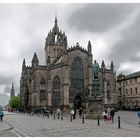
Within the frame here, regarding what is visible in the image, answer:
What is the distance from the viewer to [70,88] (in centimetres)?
7425

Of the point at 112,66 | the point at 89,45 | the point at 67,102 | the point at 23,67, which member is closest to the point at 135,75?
the point at 112,66

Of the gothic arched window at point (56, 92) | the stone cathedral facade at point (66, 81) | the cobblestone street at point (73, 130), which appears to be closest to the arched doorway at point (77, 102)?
the stone cathedral facade at point (66, 81)

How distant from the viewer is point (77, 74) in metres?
75.6

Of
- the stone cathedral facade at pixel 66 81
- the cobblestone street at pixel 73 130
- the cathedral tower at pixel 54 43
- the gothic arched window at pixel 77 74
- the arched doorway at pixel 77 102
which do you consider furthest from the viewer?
the cathedral tower at pixel 54 43

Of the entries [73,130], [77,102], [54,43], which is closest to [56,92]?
[77,102]

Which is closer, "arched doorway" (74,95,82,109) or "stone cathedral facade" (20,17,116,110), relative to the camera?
"stone cathedral facade" (20,17,116,110)

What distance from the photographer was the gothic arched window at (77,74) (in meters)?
75.0

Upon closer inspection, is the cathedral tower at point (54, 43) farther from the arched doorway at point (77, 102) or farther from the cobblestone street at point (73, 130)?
the cobblestone street at point (73, 130)

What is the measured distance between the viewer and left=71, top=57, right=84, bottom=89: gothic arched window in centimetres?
7504

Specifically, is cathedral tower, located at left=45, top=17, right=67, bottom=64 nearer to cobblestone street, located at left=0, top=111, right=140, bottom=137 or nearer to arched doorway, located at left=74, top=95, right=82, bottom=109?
arched doorway, located at left=74, top=95, right=82, bottom=109

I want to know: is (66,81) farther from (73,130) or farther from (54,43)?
(73,130)

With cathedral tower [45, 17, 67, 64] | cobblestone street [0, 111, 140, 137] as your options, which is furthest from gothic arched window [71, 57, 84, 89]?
cobblestone street [0, 111, 140, 137]

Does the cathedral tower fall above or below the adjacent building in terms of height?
above

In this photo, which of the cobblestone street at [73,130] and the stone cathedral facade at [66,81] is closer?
the cobblestone street at [73,130]
